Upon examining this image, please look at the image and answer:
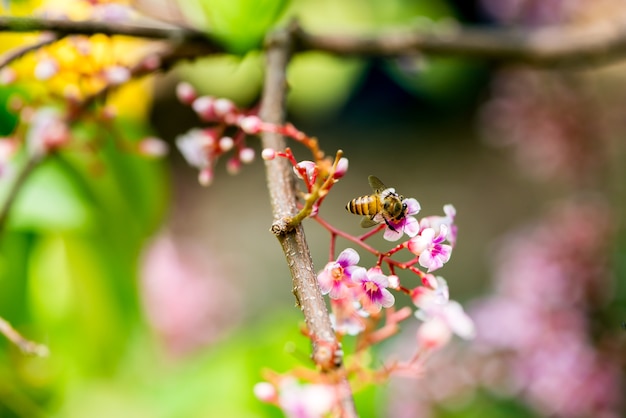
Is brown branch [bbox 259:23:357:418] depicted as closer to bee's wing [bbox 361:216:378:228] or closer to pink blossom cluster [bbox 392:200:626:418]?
bee's wing [bbox 361:216:378:228]

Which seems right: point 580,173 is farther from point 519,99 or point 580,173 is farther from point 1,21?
point 1,21

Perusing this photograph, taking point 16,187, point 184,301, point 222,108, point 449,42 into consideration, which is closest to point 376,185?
point 222,108

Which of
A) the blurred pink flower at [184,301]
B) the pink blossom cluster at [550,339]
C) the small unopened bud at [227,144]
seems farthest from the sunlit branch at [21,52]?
the blurred pink flower at [184,301]

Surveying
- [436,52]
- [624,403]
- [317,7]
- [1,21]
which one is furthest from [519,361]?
[1,21]

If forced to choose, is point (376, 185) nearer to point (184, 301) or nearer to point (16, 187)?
point (16, 187)

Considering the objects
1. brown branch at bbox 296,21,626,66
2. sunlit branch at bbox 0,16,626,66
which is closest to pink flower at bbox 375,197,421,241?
sunlit branch at bbox 0,16,626,66

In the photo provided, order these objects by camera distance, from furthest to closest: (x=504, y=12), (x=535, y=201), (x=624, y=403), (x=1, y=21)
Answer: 1. (x=535, y=201)
2. (x=504, y=12)
3. (x=624, y=403)
4. (x=1, y=21)
